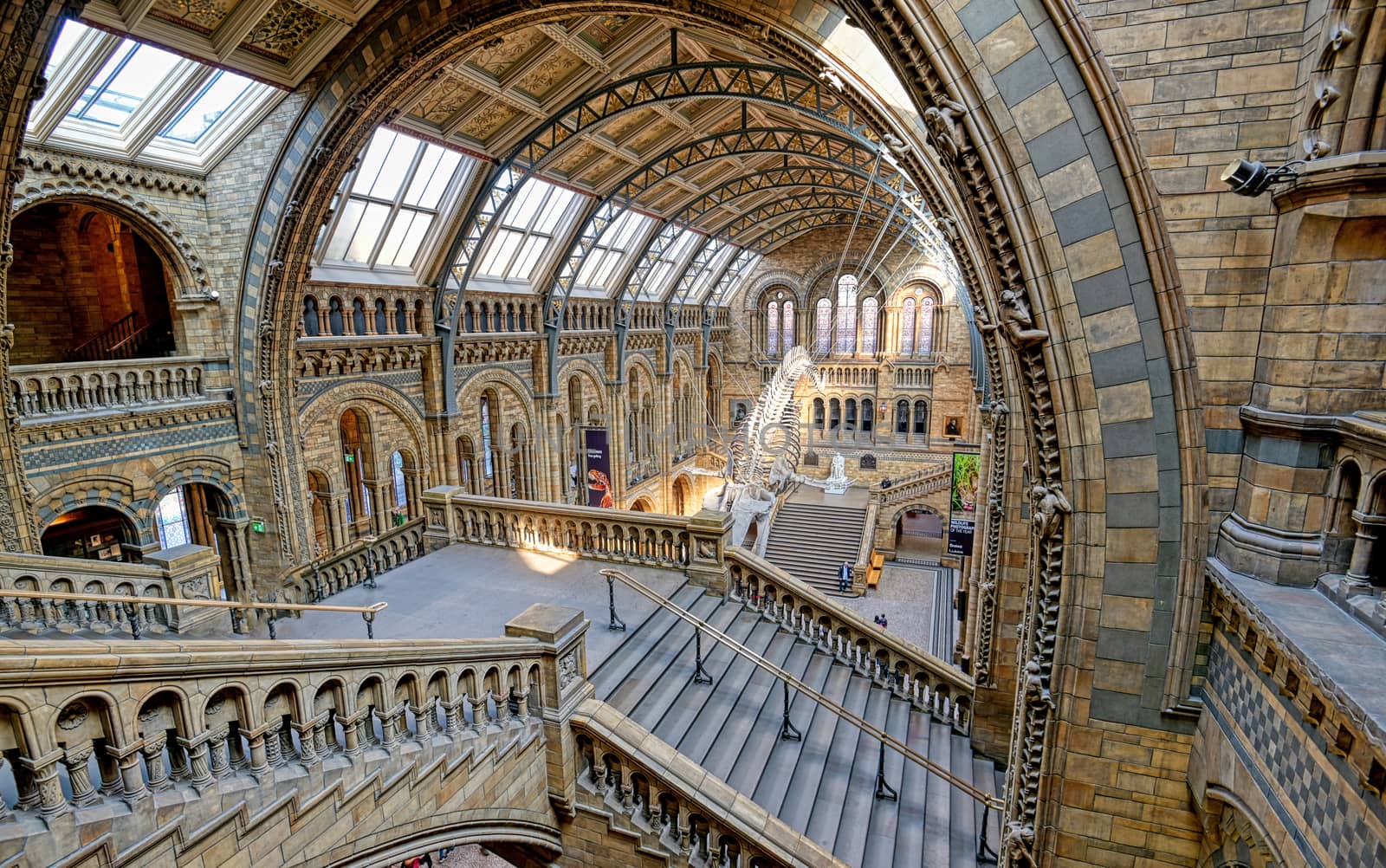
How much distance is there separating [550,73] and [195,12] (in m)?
5.88

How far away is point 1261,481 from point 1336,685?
131 cm

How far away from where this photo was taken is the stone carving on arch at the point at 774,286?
111 ft

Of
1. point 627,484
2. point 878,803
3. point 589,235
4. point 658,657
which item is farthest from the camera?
point 627,484

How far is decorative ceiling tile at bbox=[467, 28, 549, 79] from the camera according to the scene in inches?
458

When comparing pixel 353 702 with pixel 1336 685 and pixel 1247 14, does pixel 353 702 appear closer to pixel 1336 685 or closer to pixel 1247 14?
pixel 1336 685

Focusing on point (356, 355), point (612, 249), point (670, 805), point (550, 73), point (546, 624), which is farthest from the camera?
point (612, 249)

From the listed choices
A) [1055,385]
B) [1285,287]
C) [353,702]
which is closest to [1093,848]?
[1055,385]

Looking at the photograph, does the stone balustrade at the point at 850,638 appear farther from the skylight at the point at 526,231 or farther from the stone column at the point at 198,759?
the skylight at the point at 526,231

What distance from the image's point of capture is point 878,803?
625 centimetres

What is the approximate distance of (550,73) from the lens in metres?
12.9

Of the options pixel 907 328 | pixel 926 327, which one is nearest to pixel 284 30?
pixel 907 328

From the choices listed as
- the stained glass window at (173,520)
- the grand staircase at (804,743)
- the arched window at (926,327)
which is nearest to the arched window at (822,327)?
the arched window at (926,327)

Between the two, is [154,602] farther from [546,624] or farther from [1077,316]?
[1077,316]

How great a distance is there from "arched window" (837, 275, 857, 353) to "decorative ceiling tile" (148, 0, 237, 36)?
27.4m
